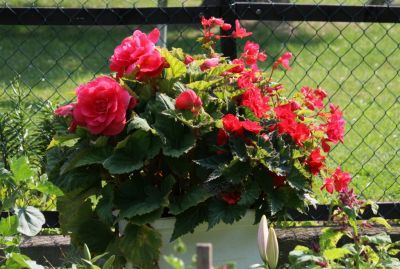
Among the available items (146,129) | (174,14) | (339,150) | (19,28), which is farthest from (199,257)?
(19,28)

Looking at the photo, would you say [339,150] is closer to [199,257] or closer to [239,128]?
[239,128]

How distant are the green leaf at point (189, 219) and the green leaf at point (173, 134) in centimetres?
23

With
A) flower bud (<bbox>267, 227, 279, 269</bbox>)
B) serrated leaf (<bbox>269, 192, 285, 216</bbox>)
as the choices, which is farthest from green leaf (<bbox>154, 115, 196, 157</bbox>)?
flower bud (<bbox>267, 227, 279, 269</bbox>)

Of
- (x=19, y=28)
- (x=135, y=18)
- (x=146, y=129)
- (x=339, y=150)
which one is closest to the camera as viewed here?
(x=146, y=129)

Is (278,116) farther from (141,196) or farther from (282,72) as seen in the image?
(282,72)

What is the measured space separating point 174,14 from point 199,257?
2809 millimetres

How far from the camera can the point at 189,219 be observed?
123 inches

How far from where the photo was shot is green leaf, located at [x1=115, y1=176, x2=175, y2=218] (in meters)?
3.07

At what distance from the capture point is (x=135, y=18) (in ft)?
13.6

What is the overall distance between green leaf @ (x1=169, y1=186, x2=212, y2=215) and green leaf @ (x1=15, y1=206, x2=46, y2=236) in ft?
2.25

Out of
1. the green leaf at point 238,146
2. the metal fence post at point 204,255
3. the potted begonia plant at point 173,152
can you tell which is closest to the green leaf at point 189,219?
the potted begonia plant at point 173,152

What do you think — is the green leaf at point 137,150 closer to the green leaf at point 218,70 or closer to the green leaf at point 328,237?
the green leaf at point 218,70

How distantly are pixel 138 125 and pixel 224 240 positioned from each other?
518 millimetres

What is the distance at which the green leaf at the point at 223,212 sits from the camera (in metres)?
3.06
